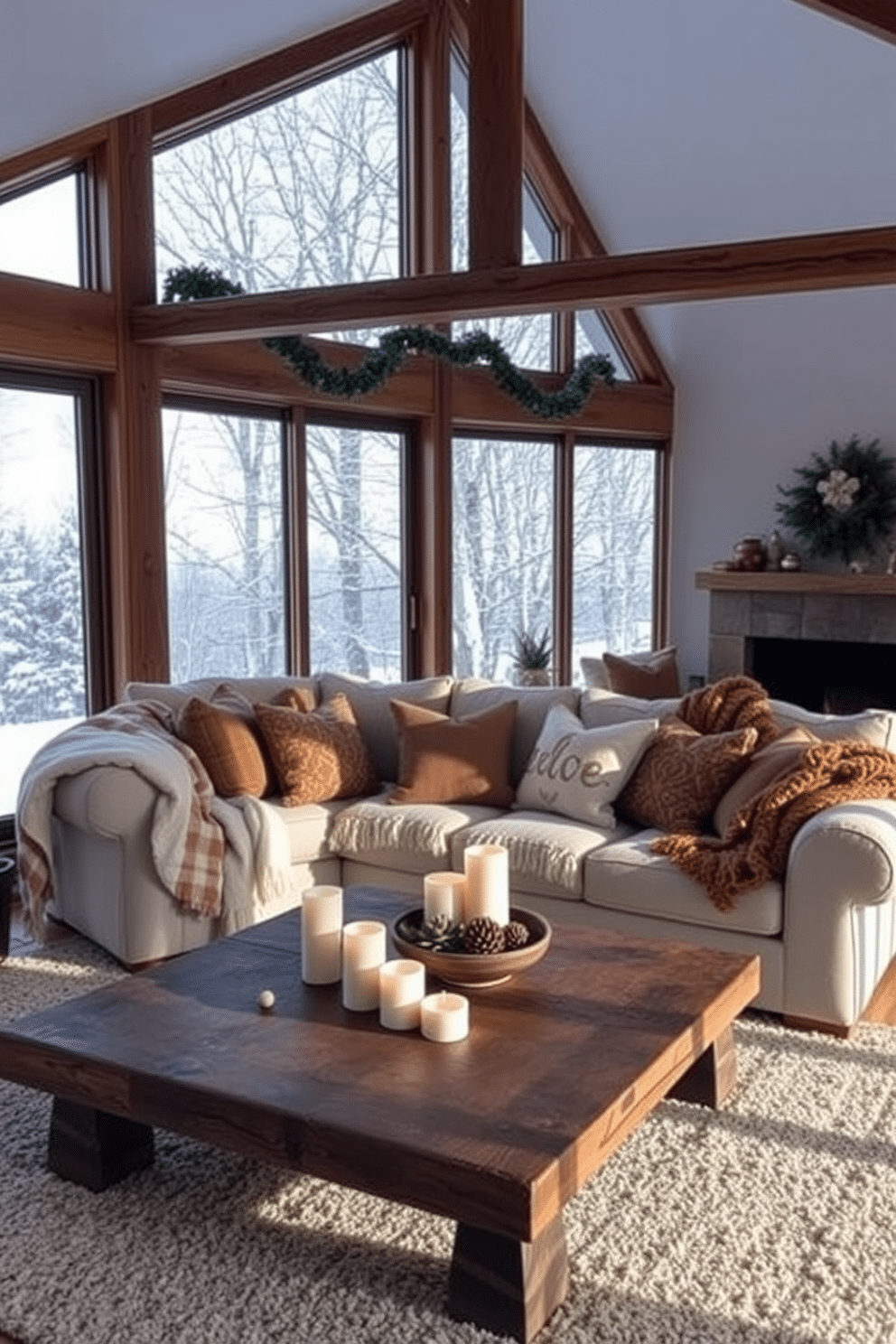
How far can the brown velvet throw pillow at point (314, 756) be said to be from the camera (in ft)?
14.8

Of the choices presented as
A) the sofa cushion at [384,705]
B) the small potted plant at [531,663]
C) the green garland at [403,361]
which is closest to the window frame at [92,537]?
the green garland at [403,361]

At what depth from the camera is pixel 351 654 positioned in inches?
279

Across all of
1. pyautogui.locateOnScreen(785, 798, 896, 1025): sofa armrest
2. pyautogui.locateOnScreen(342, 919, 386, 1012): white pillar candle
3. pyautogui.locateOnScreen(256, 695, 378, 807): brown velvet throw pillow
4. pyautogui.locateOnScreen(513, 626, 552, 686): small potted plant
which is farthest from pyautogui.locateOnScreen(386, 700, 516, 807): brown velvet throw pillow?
pyautogui.locateOnScreen(513, 626, 552, 686): small potted plant

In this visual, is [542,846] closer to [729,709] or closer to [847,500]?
[729,709]

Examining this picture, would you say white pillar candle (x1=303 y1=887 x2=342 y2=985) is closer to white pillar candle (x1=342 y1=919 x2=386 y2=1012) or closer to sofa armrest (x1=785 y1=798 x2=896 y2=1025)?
white pillar candle (x1=342 y1=919 x2=386 y2=1012)

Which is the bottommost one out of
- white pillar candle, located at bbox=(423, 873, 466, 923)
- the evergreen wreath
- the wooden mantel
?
white pillar candle, located at bbox=(423, 873, 466, 923)

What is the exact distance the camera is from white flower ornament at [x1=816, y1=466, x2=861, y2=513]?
24.2ft

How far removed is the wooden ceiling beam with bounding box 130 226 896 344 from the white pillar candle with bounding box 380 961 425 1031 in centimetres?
272

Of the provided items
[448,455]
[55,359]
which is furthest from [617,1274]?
[448,455]

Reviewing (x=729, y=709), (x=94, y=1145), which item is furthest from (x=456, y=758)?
(x=94, y=1145)

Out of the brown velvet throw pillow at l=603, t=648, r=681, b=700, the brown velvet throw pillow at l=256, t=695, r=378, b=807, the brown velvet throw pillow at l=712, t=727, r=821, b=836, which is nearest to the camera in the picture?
the brown velvet throw pillow at l=712, t=727, r=821, b=836

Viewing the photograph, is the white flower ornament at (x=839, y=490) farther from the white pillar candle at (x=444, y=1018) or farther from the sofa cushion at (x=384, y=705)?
the white pillar candle at (x=444, y=1018)

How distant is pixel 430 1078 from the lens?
8.03 feet

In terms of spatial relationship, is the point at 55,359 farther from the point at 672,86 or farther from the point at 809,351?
the point at 809,351
